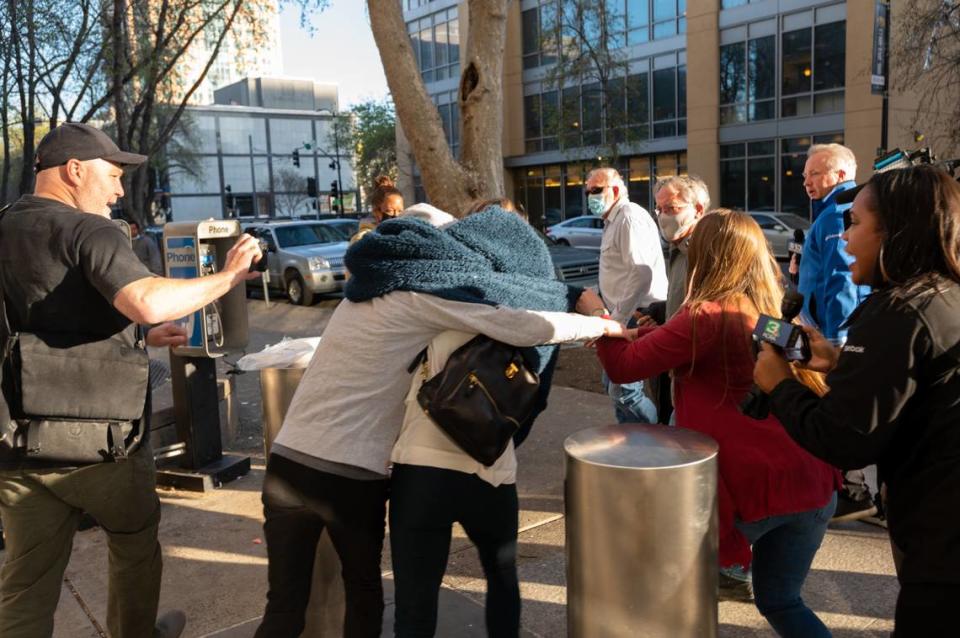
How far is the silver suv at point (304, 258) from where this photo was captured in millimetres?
15719

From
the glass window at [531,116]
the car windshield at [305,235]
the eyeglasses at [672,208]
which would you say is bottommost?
the car windshield at [305,235]

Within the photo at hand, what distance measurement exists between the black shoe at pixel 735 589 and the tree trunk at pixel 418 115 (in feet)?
17.0

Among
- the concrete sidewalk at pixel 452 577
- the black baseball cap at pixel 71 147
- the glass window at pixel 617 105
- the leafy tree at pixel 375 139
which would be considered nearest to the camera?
the black baseball cap at pixel 71 147

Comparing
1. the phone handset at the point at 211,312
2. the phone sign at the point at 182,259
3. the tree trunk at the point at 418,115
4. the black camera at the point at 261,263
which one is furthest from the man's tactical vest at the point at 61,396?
the tree trunk at the point at 418,115

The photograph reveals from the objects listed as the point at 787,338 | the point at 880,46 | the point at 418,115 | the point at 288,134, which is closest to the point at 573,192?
the point at 880,46

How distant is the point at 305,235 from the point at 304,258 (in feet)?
5.08

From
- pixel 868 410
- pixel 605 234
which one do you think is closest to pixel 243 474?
pixel 605 234

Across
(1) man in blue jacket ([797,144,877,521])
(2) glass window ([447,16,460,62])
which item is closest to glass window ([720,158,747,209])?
(2) glass window ([447,16,460,62])

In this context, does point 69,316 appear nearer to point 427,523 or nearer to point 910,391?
point 427,523

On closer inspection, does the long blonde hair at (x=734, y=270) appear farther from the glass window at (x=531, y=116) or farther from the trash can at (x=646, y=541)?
the glass window at (x=531, y=116)

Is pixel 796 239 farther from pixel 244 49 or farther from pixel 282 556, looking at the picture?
pixel 244 49

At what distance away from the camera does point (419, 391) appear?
2420mm

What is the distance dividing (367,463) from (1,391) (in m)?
1.18

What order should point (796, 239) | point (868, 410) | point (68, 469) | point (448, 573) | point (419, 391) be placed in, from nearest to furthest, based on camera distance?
point (868, 410) → point (419, 391) → point (68, 469) → point (448, 573) → point (796, 239)
